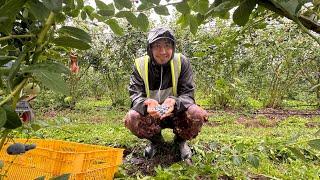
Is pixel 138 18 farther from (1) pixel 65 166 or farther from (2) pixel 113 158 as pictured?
(2) pixel 113 158

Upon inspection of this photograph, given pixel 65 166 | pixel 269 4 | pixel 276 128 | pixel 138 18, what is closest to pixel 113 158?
pixel 65 166

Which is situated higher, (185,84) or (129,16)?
(129,16)

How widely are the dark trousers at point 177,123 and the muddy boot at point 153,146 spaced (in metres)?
0.11

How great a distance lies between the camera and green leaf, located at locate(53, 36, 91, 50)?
1.84ft

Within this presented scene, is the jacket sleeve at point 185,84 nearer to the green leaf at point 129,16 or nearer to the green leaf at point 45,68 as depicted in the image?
the green leaf at point 129,16

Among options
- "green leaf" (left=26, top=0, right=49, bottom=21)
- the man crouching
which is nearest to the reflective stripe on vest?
the man crouching

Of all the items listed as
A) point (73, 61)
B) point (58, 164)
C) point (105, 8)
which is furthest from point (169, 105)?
point (105, 8)

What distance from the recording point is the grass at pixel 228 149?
153 centimetres

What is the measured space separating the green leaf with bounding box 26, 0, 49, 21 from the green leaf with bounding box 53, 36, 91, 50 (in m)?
0.07

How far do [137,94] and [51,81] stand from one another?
8.24 feet

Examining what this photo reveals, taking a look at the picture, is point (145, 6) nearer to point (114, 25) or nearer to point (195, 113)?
point (114, 25)

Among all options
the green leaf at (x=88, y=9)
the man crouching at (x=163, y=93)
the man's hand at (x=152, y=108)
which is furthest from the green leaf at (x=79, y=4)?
the man crouching at (x=163, y=93)

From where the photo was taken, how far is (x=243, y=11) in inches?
21.9

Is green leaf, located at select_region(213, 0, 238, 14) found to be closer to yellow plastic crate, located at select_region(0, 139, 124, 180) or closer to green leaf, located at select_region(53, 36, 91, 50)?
green leaf, located at select_region(53, 36, 91, 50)
